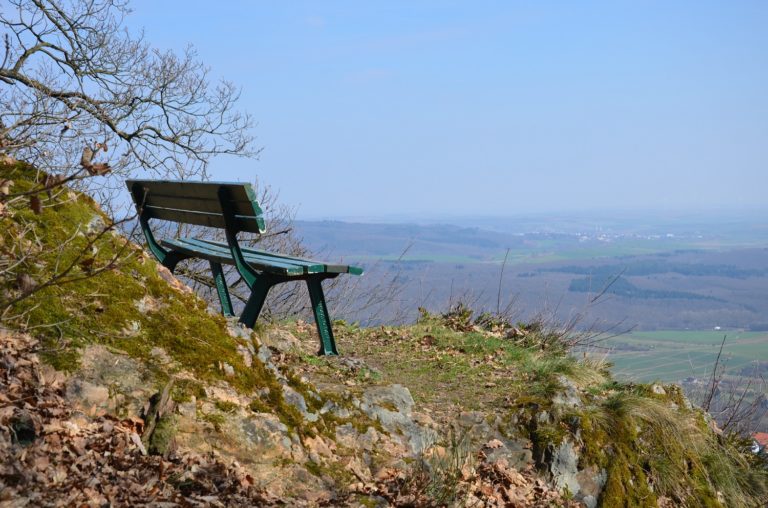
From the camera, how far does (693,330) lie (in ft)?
314

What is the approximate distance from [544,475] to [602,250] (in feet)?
584

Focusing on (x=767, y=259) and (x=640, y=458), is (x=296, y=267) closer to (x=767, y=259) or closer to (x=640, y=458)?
(x=640, y=458)

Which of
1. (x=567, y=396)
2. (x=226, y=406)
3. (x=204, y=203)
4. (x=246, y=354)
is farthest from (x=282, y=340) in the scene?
(x=226, y=406)

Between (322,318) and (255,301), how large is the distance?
784 mm

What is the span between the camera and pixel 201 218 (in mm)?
6387

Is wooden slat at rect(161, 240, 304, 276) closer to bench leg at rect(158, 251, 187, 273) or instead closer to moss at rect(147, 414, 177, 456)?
bench leg at rect(158, 251, 187, 273)

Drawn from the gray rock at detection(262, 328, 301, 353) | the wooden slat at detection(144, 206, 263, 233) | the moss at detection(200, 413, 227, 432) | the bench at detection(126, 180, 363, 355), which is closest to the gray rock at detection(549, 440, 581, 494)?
the bench at detection(126, 180, 363, 355)

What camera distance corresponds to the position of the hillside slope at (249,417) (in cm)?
335

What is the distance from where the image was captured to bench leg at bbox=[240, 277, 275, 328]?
5.96 metres

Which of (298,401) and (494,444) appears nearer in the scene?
(298,401)

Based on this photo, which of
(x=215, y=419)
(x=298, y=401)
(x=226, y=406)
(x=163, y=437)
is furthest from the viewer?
(x=298, y=401)

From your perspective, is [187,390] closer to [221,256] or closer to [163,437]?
[163,437]

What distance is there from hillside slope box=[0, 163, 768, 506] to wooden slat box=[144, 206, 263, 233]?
0.94 meters

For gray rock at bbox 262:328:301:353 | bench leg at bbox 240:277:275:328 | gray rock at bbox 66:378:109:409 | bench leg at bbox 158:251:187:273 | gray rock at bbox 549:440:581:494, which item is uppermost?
bench leg at bbox 158:251:187:273
